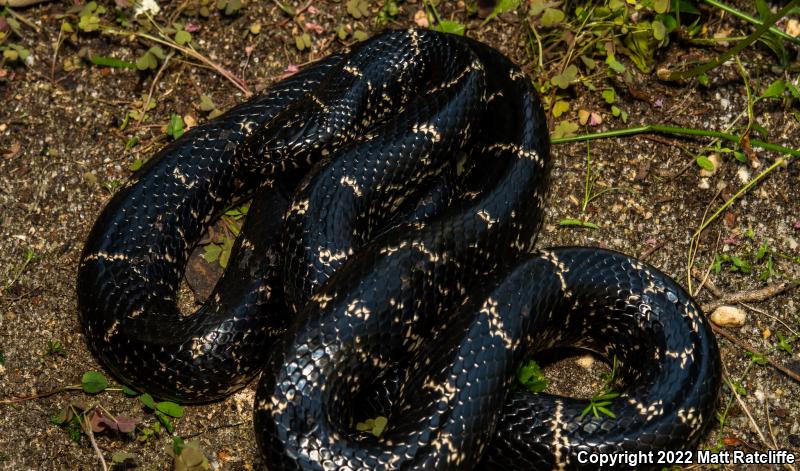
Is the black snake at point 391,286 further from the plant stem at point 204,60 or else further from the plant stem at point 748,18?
the plant stem at point 748,18

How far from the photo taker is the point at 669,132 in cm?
664

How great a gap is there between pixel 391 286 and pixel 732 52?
3046 millimetres

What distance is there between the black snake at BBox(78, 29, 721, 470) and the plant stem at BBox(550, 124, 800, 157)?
602mm

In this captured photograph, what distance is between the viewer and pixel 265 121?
6465mm

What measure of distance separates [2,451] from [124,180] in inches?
87.3

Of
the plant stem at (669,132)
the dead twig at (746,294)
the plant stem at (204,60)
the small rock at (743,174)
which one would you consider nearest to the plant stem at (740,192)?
the small rock at (743,174)

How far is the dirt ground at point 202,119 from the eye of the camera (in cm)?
570

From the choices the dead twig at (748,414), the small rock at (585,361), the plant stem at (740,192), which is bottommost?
the dead twig at (748,414)

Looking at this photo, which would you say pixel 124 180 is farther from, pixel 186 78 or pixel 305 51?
pixel 305 51

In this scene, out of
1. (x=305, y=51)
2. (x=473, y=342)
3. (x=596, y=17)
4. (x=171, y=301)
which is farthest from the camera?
(x=305, y=51)

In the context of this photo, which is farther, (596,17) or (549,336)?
(596,17)

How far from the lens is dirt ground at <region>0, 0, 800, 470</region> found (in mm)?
5695

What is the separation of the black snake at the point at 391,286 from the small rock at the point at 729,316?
2.55ft

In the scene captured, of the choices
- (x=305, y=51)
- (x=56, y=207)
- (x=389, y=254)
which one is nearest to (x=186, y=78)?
(x=305, y=51)
